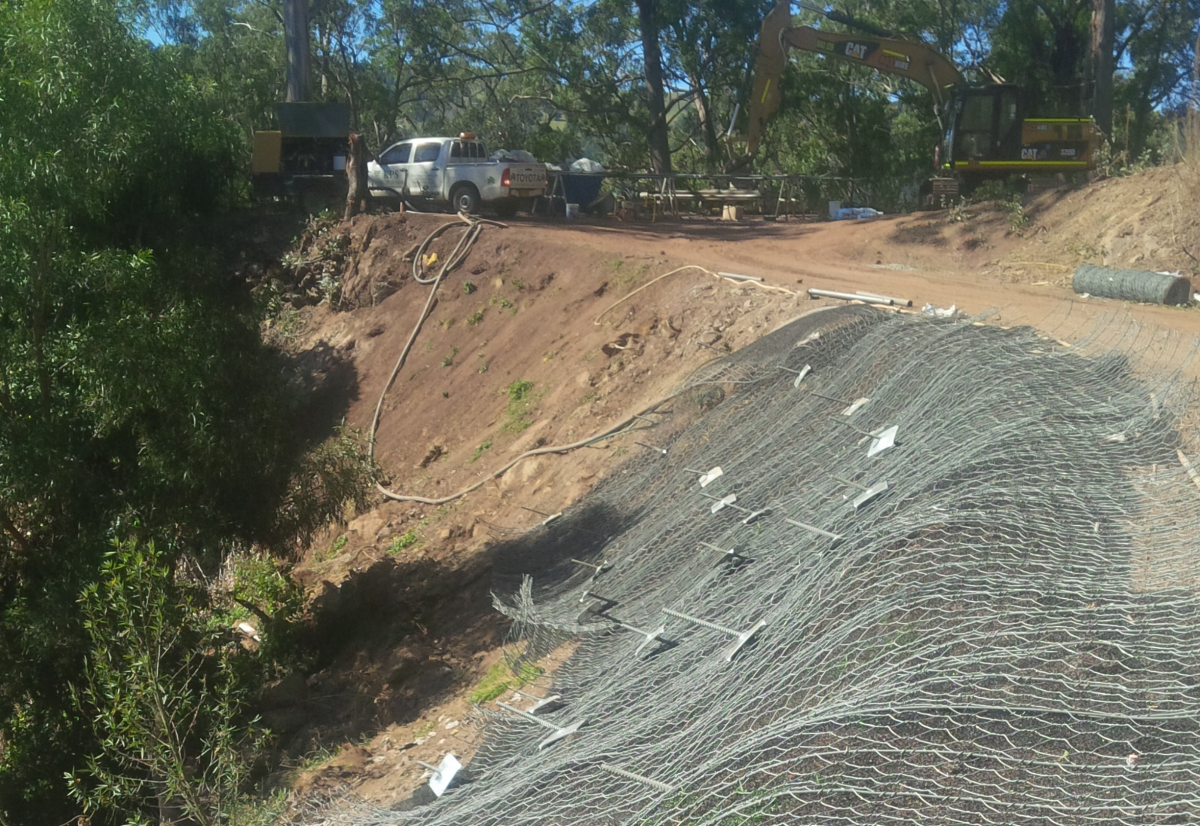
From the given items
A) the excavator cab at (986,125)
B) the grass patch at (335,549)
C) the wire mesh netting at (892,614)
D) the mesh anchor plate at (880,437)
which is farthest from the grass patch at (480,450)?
the excavator cab at (986,125)

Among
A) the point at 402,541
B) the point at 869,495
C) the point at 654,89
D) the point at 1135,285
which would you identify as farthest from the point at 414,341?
the point at 654,89

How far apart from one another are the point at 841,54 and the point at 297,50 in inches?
467

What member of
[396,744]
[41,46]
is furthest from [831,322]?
[41,46]

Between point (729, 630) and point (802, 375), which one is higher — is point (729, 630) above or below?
below

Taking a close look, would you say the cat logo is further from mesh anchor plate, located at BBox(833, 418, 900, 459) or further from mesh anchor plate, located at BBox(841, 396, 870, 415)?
mesh anchor plate, located at BBox(833, 418, 900, 459)

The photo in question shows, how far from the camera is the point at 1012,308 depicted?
12195 mm

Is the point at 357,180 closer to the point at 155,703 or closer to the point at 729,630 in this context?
the point at 155,703

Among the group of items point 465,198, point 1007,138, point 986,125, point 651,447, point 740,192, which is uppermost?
point 986,125

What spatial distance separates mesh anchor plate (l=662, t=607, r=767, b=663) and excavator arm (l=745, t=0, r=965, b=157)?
19.9 m

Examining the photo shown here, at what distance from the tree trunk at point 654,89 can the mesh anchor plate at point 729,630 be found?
24767 mm

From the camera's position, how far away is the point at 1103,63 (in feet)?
78.8

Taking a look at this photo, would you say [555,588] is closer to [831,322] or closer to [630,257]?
[831,322]

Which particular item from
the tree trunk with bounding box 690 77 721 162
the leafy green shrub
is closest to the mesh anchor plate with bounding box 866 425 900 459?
the leafy green shrub

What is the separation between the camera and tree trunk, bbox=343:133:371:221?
1903 centimetres
